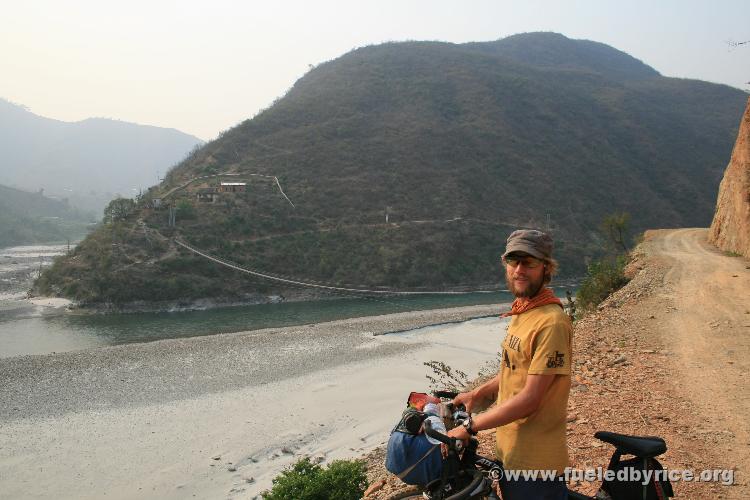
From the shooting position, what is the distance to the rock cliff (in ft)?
58.4

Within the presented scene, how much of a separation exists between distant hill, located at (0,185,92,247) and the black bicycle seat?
101 meters

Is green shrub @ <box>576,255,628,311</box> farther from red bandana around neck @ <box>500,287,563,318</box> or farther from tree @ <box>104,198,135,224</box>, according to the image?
tree @ <box>104,198,135,224</box>

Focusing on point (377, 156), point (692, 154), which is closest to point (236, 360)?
point (377, 156)

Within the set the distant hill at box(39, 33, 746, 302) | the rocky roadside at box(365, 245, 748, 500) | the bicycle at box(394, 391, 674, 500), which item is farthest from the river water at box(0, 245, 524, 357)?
the bicycle at box(394, 391, 674, 500)

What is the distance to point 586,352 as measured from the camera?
9.28 m

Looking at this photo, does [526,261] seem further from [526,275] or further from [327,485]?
[327,485]

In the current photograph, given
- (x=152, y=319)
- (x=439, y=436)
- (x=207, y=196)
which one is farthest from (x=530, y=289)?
(x=207, y=196)

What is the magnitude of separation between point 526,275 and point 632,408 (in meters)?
4.77

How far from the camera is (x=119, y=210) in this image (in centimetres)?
4638

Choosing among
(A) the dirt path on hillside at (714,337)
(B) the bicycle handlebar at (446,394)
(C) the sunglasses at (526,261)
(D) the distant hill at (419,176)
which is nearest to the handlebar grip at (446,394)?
(B) the bicycle handlebar at (446,394)

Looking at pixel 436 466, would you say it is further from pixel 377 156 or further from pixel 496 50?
pixel 496 50

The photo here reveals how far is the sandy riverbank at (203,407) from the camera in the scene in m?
11.1

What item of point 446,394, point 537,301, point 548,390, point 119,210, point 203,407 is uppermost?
point 119,210

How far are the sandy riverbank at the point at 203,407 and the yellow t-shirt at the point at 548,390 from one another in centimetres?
893
